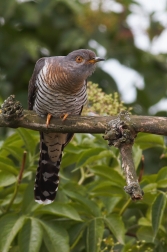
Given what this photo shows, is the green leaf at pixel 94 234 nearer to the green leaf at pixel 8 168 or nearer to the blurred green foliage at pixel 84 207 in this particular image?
the blurred green foliage at pixel 84 207

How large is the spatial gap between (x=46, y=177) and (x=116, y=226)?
A: 77 centimetres

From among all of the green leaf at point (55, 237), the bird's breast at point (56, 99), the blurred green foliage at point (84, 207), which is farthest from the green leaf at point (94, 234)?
the bird's breast at point (56, 99)

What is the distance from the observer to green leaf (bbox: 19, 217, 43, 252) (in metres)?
2.94

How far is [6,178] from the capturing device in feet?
10.3

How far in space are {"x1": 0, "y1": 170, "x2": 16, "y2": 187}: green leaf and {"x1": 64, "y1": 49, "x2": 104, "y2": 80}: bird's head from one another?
79cm

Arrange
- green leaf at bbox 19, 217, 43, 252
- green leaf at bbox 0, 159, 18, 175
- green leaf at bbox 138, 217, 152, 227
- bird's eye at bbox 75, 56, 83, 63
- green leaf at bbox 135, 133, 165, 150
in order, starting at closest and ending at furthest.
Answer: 1. green leaf at bbox 19, 217, 43, 252
2. green leaf at bbox 0, 159, 18, 175
3. green leaf at bbox 138, 217, 152, 227
4. green leaf at bbox 135, 133, 165, 150
5. bird's eye at bbox 75, 56, 83, 63

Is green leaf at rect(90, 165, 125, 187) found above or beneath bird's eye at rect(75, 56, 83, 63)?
beneath

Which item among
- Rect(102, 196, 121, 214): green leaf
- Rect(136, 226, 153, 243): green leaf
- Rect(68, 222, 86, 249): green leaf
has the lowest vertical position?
Rect(136, 226, 153, 243): green leaf

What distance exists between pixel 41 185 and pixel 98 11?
233 cm

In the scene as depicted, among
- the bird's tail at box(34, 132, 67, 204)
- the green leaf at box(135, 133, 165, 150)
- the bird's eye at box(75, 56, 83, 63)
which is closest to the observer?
the green leaf at box(135, 133, 165, 150)

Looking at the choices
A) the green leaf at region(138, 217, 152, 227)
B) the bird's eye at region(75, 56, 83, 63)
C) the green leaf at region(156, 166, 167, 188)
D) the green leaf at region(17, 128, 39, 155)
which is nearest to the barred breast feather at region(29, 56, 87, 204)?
the bird's eye at region(75, 56, 83, 63)

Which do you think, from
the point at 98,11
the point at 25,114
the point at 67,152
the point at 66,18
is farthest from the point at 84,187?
the point at 66,18

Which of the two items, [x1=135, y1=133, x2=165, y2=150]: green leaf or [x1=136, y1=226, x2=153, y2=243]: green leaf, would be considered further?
[x1=135, y1=133, x2=165, y2=150]: green leaf

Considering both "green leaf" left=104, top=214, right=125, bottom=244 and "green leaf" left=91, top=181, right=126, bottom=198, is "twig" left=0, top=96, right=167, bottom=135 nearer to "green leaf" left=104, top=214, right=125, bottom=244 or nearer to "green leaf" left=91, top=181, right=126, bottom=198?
"green leaf" left=91, top=181, right=126, bottom=198
